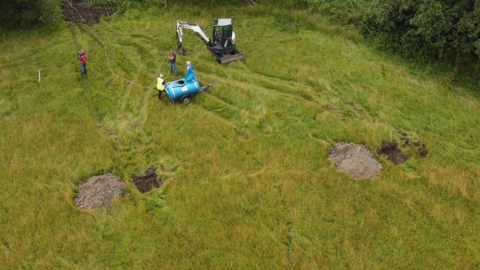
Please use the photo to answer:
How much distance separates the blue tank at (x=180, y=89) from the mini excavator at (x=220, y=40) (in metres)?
3.43

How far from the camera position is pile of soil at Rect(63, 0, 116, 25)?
20.9 m

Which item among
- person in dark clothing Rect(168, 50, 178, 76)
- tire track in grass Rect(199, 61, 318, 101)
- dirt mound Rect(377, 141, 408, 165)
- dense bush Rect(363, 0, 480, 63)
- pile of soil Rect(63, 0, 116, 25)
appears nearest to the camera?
dirt mound Rect(377, 141, 408, 165)

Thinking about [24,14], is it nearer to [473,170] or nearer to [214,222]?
[214,222]

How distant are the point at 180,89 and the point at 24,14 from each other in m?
12.1

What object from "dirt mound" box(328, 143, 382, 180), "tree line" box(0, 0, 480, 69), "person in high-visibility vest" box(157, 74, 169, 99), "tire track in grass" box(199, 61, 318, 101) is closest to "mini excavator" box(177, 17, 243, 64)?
"tire track in grass" box(199, 61, 318, 101)

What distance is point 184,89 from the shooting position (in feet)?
47.7

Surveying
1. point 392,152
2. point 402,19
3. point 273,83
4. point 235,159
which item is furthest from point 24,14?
point 402,19

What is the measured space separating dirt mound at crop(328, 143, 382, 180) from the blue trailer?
259 inches

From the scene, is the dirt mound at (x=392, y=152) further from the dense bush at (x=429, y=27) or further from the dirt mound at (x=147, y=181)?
the dirt mound at (x=147, y=181)

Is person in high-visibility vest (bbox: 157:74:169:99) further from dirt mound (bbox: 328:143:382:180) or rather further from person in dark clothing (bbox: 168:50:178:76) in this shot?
dirt mound (bbox: 328:143:382:180)

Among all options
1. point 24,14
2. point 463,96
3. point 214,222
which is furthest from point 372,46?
point 24,14

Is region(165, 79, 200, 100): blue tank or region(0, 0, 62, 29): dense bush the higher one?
region(0, 0, 62, 29): dense bush

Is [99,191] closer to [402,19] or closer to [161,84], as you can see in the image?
[161,84]

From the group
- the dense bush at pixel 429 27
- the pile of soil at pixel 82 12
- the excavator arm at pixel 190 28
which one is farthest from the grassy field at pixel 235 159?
the pile of soil at pixel 82 12
